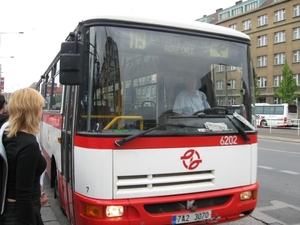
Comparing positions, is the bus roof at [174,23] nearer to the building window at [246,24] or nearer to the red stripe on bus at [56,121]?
the red stripe on bus at [56,121]

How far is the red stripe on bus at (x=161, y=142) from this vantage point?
318 cm

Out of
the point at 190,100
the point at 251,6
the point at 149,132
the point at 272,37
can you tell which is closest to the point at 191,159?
the point at 149,132

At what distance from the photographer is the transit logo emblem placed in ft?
11.4

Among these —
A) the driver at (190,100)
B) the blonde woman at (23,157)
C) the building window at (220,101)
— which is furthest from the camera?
the building window at (220,101)

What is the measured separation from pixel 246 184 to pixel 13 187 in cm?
273

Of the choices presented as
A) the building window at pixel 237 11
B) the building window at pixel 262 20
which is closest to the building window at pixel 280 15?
the building window at pixel 262 20

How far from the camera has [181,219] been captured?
3441mm

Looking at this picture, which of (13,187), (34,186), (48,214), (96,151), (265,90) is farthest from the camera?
(265,90)

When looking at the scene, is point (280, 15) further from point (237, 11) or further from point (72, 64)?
point (72, 64)

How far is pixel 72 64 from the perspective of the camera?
3248 millimetres

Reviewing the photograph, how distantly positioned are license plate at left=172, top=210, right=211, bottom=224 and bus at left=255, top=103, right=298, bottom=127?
3201cm

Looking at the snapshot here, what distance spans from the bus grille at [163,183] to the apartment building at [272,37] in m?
43.9

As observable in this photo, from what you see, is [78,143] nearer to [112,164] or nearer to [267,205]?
[112,164]

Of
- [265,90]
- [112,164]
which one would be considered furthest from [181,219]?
[265,90]
